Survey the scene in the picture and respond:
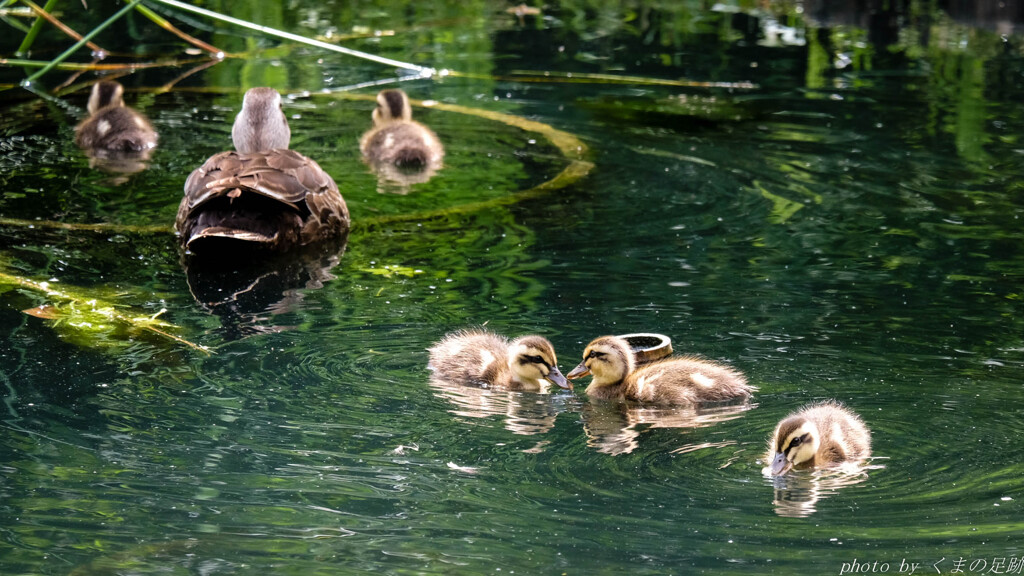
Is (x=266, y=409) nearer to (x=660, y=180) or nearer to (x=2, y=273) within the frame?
(x=2, y=273)

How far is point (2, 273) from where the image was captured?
7.01 m

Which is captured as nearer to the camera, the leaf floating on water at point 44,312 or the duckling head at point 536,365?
the duckling head at point 536,365

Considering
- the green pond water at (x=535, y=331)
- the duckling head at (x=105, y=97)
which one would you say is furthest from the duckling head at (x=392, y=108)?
the duckling head at (x=105, y=97)

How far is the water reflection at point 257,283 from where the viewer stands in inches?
259

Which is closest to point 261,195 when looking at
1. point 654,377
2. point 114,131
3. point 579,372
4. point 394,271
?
point 394,271

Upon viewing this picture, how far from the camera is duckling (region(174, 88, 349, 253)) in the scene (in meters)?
7.72

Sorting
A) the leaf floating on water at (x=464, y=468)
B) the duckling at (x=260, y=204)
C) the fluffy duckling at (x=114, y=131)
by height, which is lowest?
the leaf floating on water at (x=464, y=468)

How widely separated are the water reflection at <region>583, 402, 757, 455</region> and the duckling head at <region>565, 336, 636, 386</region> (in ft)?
0.39

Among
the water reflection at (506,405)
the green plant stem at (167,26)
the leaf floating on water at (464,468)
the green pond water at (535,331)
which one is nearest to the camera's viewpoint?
the green pond water at (535,331)

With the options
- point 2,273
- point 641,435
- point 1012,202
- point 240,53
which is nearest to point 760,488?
point 641,435

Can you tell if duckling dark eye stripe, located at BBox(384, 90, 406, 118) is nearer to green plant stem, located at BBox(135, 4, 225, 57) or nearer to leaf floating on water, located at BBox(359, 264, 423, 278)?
green plant stem, located at BBox(135, 4, 225, 57)

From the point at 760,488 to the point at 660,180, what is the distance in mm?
4888

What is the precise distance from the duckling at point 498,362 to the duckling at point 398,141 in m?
4.09

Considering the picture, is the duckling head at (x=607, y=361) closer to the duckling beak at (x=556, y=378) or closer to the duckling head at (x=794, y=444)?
the duckling beak at (x=556, y=378)
